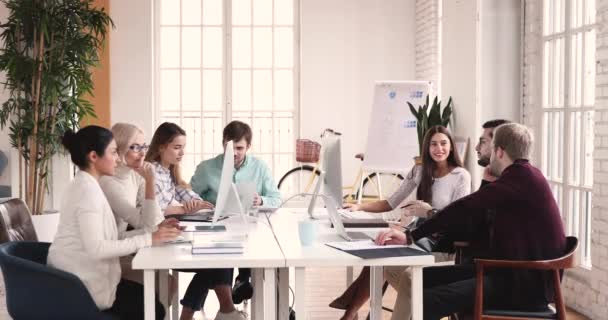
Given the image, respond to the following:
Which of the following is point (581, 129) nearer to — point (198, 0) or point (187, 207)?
point (187, 207)

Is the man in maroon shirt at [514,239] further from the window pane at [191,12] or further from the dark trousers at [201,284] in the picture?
the window pane at [191,12]

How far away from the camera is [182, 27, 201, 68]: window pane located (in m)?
10.1

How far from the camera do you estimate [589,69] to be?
18.0 ft

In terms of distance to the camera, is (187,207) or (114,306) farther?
(187,207)

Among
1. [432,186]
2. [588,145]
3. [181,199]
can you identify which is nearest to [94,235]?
[181,199]

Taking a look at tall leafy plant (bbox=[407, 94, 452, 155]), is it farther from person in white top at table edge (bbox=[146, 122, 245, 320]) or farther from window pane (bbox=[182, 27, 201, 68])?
window pane (bbox=[182, 27, 201, 68])

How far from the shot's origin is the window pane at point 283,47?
10.1 m

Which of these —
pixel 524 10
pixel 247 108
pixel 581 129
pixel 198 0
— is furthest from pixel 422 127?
pixel 198 0

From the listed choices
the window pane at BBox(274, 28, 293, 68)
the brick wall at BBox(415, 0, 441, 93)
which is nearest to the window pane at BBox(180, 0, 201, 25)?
the window pane at BBox(274, 28, 293, 68)

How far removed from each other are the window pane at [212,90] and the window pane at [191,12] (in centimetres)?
62

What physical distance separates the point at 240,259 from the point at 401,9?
7269mm

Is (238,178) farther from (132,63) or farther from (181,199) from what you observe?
(132,63)

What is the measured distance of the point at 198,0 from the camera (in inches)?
396

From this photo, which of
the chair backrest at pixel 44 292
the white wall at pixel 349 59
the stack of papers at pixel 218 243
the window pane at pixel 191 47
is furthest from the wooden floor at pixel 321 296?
the window pane at pixel 191 47
